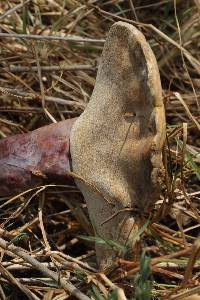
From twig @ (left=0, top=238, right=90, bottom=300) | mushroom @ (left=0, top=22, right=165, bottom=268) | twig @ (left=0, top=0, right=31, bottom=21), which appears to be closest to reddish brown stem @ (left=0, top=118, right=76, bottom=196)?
mushroom @ (left=0, top=22, right=165, bottom=268)

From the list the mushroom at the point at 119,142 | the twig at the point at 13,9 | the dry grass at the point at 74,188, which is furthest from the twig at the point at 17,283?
the twig at the point at 13,9

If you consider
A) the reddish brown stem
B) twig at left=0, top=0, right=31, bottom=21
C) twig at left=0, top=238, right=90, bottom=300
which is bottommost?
twig at left=0, top=238, right=90, bottom=300

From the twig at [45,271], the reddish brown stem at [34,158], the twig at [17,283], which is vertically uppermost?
the reddish brown stem at [34,158]

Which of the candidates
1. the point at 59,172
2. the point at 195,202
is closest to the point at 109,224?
the point at 59,172

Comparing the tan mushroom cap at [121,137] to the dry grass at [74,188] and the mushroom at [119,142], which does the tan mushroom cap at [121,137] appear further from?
the dry grass at [74,188]

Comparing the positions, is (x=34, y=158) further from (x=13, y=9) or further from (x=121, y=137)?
(x=13, y=9)

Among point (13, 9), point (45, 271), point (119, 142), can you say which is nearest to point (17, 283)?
point (45, 271)

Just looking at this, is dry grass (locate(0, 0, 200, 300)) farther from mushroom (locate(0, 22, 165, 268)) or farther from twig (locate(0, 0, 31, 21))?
mushroom (locate(0, 22, 165, 268))
